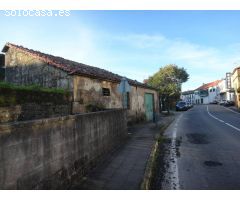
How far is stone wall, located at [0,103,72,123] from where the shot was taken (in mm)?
6343

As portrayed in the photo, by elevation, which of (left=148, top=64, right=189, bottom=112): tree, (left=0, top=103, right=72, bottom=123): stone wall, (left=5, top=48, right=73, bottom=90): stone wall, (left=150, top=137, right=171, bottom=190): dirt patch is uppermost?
(left=148, top=64, right=189, bottom=112): tree

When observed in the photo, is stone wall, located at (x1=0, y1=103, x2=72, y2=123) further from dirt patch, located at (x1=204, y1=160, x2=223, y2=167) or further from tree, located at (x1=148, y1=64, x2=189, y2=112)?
tree, located at (x1=148, y1=64, x2=189, y2=112)

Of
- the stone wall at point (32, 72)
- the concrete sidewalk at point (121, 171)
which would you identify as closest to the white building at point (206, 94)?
the stone wall at point (32, 72)

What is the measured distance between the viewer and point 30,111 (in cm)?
743

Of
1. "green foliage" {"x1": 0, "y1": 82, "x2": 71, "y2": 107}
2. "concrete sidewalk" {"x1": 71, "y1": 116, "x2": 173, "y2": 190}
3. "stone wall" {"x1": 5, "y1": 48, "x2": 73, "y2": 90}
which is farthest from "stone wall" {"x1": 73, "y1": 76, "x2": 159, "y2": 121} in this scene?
"concrete sidewalk" {"x1": 71, "y1": 116, "x2": 173, "y2": 190}

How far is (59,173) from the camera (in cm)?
541

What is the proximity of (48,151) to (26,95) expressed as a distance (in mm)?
2782

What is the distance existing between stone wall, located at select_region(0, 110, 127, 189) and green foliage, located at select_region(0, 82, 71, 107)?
1.65 meters

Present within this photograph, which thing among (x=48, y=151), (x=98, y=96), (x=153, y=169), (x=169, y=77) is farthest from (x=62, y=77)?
(x=169, y=77)

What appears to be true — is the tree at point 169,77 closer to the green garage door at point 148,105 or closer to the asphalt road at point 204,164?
the green garage door at point 148,105

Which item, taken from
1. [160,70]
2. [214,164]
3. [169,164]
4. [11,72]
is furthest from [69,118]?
[160,70]

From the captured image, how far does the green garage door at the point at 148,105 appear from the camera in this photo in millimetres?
22889

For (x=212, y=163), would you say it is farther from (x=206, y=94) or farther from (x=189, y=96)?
(x=189, y=96)

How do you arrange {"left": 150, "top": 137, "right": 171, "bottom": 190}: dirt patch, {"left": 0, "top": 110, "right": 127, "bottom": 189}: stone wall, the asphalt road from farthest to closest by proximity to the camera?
{"left": 150, "top": 137, "right": 171, "bottom": 190}: dirt patch < the asphalt road < {"left": 0, "top": 110, "right": 127, "bottom": 189}: stone wall
